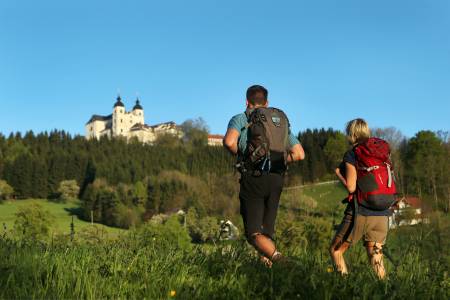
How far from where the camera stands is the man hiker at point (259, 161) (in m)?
4.62

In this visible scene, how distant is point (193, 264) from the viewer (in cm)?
387

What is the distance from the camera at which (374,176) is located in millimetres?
4734

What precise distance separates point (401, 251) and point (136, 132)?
186m

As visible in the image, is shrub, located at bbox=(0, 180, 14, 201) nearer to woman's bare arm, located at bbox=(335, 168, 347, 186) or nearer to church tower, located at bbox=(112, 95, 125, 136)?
church tower, located at bbox=(112, 95, 125, 136)

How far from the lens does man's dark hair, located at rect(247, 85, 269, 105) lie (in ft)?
16.4

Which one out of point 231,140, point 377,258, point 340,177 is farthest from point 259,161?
point 377,258

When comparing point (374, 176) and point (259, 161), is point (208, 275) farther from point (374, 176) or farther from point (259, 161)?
point (374, 176)

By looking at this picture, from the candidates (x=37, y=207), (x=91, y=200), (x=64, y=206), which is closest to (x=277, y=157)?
(x=37, y=207)

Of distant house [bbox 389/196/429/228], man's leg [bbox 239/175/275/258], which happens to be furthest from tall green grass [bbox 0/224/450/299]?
distant house [bbox 389/196/429/228]

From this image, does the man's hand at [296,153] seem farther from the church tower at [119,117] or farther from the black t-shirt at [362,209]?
the church tower at [119,117]

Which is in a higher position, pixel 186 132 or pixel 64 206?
pixel 186 132

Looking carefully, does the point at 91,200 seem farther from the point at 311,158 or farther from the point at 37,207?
the point at 311,158

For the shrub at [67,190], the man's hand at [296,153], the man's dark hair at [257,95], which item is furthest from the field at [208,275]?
the shrub at [67,190]

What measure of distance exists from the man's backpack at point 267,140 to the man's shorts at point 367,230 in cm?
87
